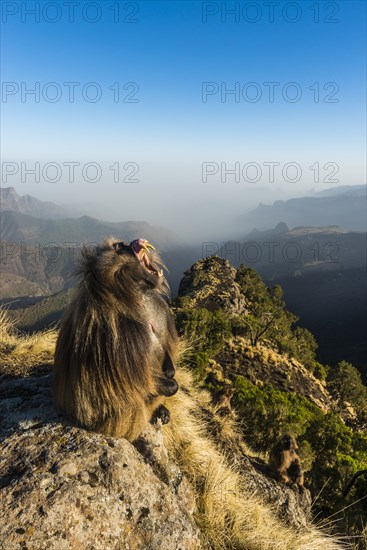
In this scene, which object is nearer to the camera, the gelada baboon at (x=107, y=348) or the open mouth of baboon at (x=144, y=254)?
the gelada baboon at (x=107, y=348)

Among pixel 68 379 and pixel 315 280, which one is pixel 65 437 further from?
pixel 315 280

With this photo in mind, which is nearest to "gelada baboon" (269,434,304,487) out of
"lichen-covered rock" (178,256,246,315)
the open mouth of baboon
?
the open mouth of baboon

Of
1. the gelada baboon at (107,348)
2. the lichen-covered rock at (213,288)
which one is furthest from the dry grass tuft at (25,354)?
the lichen-covered rock at (213,288)

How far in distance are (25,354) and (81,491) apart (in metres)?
3.68

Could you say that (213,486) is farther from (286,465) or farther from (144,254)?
(144,254)

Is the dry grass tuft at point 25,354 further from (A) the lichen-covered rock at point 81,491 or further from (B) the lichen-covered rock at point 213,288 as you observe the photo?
(B) the lichen-covered rock at point 213,288

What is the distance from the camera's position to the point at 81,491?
8.71 ft

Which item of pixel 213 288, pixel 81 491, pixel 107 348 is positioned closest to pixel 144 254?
pixel 107 348

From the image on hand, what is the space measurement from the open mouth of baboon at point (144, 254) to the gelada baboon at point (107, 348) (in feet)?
0.14

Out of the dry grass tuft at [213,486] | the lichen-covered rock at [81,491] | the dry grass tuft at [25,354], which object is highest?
the dry grass tuft at [25,354]

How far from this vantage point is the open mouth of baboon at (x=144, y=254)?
3558 millimetres

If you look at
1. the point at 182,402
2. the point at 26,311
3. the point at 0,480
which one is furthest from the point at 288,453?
the point at 26,311

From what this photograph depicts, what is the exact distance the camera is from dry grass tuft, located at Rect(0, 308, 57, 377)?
5094mm

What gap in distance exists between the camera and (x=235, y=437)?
21.8 feet
